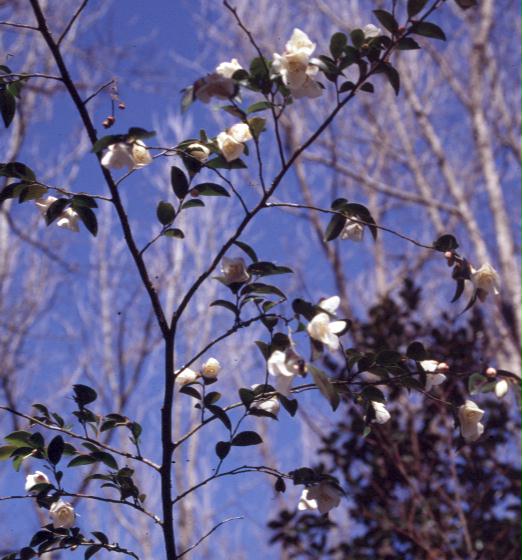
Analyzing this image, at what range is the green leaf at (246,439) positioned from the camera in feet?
A: 3.46

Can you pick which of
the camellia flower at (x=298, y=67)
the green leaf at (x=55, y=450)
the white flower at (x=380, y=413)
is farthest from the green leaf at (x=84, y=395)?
the camellia flower at (x=298, y=67)

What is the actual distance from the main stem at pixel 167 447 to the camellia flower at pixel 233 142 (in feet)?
0.87

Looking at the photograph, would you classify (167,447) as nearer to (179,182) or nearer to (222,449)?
(222,449)

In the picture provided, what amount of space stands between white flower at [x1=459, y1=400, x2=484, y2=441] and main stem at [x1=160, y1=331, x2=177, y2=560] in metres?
0.42

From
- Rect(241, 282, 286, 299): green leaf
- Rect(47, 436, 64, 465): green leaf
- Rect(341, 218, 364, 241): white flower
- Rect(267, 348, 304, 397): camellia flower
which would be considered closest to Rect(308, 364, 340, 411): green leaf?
Rect(267, 348, 304, 397): camellia flower

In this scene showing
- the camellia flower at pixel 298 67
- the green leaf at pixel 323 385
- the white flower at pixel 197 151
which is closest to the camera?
the green leaf at pixel 323 385

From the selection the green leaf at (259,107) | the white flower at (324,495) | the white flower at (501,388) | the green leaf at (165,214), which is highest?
the green leaf at (259,107)

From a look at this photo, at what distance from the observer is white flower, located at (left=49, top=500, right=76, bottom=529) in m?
0.99

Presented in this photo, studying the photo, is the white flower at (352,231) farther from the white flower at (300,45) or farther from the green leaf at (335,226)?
the white flower at (300,45)

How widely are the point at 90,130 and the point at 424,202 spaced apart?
3637mm

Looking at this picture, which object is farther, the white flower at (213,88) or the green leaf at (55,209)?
the green leaf at (55,209)

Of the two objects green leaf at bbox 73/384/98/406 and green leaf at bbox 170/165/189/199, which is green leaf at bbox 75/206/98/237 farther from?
green leaf at bbox 73/384/98/406

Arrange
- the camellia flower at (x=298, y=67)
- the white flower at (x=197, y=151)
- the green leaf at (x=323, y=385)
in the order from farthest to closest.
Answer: the white flower at (x=197, y=151) < the camellia flower at (x=298, y=67) < the green leaf at (x=323, y=385)

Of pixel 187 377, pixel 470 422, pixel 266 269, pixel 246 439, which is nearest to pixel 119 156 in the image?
pixel 266 269
